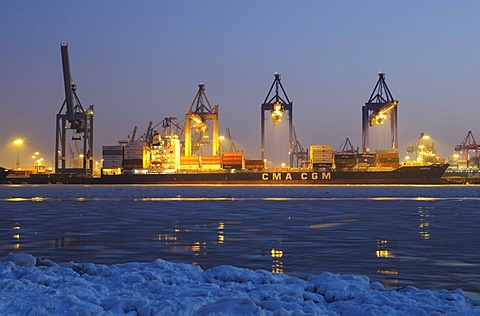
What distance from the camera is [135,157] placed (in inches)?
4316

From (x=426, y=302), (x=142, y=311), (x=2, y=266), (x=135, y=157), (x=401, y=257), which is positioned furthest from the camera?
(x=135, y=157)

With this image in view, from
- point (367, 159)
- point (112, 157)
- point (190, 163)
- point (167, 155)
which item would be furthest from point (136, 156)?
point (367, 159)

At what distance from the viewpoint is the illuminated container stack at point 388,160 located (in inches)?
3997

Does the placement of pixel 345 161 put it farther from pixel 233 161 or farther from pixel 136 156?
pixel 136 156

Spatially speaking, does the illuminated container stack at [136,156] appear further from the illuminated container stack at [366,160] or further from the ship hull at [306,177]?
the illuminated container stack at [366,160]

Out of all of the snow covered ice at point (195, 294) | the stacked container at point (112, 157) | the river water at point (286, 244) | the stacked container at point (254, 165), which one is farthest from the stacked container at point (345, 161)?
the snow covered ice at point (195, 294)

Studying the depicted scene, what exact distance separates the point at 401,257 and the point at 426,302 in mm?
4534

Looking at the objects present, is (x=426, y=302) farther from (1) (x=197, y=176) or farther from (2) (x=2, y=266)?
(1) (x=197, y=176)

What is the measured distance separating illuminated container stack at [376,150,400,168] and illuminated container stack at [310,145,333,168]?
9.33m

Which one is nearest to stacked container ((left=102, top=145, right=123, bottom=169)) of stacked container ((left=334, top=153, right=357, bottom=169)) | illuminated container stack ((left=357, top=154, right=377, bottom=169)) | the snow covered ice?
stacked container ((left=334, top=153, right=357, bottom=169))

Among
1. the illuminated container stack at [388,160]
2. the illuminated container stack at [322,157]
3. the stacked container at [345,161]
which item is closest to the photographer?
the illuminated container stack at [388,160]

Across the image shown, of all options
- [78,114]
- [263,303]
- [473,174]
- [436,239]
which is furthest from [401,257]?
[473,174]

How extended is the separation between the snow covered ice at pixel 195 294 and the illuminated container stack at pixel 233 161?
93980 mm

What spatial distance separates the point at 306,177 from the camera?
102 m
